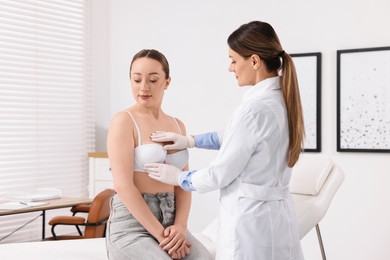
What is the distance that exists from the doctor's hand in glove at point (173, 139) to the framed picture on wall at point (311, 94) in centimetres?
204

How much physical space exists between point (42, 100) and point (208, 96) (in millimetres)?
1343

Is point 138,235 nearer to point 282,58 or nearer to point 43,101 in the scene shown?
point 282,58

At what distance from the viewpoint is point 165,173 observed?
181 centimetres

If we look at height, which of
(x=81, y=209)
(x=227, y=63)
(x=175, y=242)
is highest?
(x=227, y=63)

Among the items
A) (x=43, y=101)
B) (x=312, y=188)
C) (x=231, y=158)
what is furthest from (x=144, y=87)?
(x=43, y=101)

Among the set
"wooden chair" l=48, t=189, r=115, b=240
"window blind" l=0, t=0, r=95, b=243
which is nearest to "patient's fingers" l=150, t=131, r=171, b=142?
"wooden chair" l=48, t=189, r=115, b=240

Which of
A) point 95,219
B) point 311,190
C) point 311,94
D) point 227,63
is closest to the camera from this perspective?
point 311,190

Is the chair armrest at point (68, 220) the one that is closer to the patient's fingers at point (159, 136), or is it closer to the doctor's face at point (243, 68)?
the patient's fingers at point (159, 136)

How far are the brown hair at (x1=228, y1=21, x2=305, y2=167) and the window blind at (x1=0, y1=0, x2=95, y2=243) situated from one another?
9.15 feet

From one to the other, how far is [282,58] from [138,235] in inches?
29.7

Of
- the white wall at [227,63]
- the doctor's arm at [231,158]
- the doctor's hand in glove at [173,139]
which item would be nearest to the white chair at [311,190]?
the doctor's hand in glove at [173,139]

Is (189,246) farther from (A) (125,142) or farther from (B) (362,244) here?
(B) (362,244)

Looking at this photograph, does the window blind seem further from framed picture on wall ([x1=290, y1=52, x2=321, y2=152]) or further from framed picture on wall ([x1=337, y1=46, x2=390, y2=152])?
framed picture on wall ([x1=337, y1=46, x2=390, y2=152])

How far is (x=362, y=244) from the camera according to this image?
379 cm
